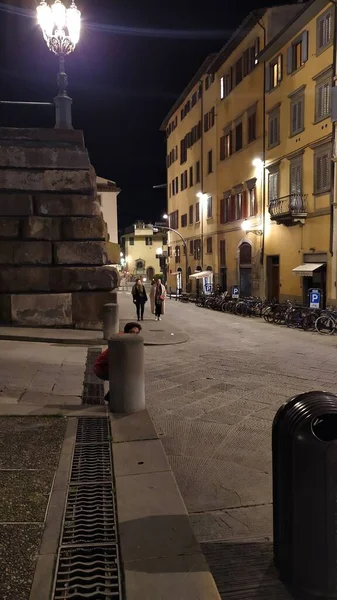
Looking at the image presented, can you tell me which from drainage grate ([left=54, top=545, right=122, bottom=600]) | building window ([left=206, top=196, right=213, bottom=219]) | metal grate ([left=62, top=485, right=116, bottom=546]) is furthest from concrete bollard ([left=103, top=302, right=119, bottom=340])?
building window ([left=206, top=196, right=213, bottom=219])

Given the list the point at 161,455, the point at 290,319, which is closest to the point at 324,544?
the point at 161,455

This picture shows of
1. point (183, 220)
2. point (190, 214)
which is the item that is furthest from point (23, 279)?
point (183, 220)

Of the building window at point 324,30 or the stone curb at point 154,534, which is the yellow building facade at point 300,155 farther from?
the stone curb at point 154,534

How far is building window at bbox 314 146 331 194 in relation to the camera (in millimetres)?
20391

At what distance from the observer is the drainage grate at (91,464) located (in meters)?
3.85

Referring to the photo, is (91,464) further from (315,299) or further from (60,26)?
(315,299)

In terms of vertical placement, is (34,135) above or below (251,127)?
below

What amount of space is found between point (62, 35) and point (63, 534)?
39.0 ft

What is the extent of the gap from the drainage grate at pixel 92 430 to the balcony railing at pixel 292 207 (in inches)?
746

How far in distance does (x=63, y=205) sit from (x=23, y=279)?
205cm

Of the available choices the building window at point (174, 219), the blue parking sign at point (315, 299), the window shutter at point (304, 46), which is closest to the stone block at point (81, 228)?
the blue parking sign at point (315, 299)

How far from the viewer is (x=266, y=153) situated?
26.5 metres

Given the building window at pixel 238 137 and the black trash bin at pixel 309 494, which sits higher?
the building window at pixel 238 137

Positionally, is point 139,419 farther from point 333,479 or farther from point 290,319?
point 290,319
